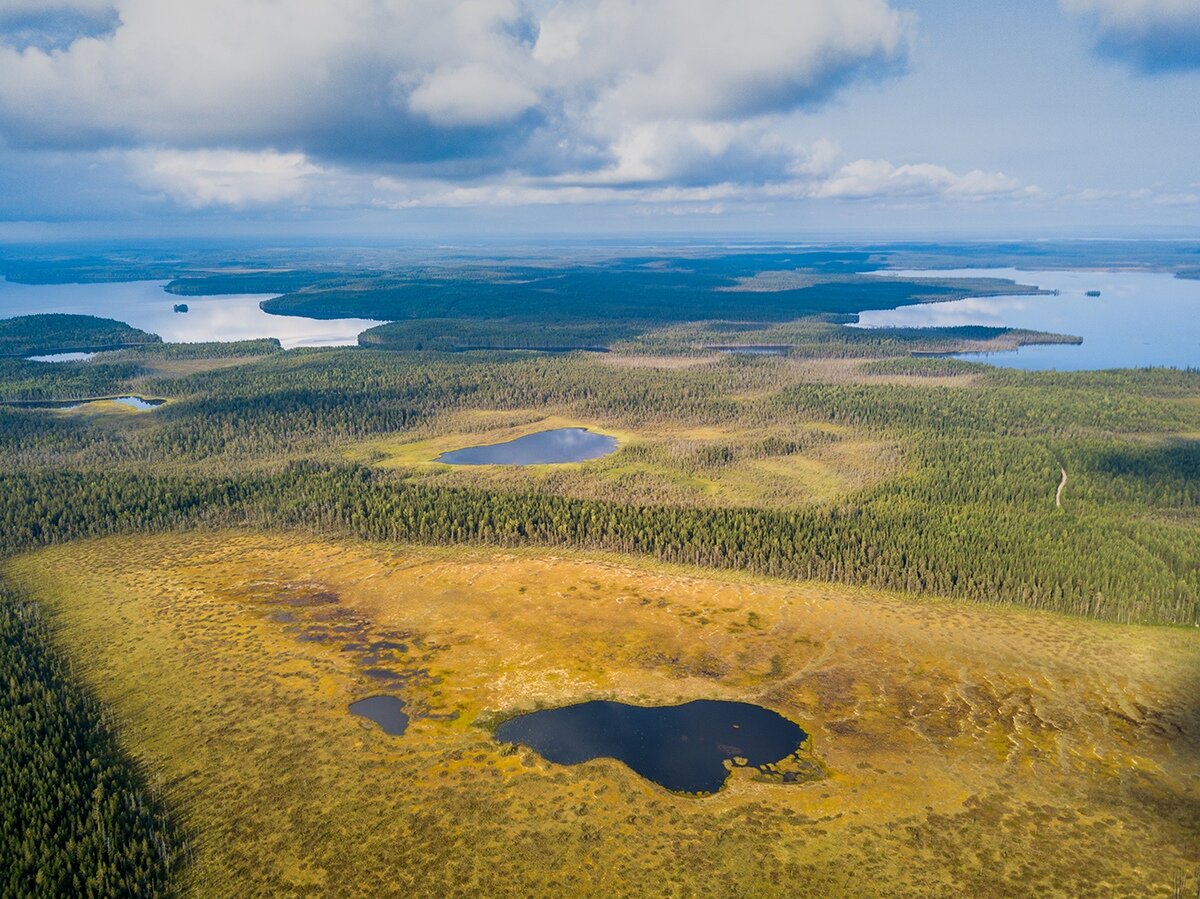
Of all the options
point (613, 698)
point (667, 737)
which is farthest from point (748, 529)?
point (667, 737)

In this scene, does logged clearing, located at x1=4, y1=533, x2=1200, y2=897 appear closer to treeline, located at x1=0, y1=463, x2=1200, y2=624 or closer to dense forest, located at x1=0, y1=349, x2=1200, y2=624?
treeline, located at x1=0, y1=463, x2=1200, y2=624

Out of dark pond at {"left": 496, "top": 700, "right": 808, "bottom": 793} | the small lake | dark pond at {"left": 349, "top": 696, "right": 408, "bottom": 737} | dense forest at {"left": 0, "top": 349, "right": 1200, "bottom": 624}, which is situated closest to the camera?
dark pond at {"left": 496, "top": 700, "right": 808, "bottom": 793}

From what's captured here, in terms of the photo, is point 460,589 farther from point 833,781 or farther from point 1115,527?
point 1115,527

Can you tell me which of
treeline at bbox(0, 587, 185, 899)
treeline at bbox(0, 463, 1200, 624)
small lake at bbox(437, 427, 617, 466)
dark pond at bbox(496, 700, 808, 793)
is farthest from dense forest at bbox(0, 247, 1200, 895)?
dark pond at bbox(496, 700, 808, 793)

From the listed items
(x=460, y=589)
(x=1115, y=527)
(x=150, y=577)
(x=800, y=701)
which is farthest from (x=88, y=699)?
(x=1115, y=527)

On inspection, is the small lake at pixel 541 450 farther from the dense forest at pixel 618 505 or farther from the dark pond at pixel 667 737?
the dark pond at pixel 667 737

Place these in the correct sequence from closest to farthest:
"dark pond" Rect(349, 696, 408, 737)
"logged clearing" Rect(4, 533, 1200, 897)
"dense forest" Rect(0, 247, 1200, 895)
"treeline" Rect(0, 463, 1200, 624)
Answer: "logged clearing" Rect(4, 533, 1200, 897) → "dense forest" Rect(0, 247, 1200, 895) → "dark pond" Rect(349, 696, 408, 737) → "treeline" Rect(0, 463, 1200, 624)
